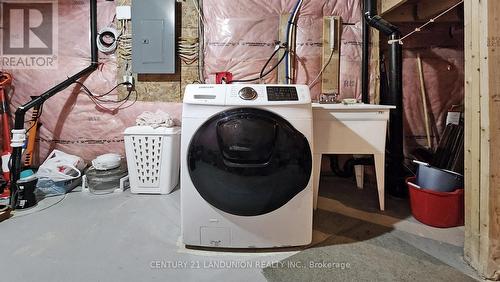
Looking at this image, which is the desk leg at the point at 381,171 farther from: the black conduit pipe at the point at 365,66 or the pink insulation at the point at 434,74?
the pink insulation at the point at 434,74

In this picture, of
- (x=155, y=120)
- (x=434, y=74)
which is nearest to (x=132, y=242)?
(x=155, y=120)

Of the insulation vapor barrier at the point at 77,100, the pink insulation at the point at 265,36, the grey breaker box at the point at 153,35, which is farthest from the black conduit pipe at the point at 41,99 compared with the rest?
the pink insulation at the point at 265,36

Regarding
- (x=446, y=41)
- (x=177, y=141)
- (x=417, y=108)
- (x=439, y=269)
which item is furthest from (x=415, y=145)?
(x=177, y=141)

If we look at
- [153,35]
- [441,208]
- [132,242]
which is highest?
[153,35]

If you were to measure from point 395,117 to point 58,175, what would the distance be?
9.04 feet

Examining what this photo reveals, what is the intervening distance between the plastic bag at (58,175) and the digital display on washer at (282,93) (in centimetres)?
189

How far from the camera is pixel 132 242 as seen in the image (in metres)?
1.36

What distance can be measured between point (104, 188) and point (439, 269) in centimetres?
228

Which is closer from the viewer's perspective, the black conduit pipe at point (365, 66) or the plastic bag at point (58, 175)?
the plastic bag at point (58, 175)

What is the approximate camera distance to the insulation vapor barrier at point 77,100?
7.82ft

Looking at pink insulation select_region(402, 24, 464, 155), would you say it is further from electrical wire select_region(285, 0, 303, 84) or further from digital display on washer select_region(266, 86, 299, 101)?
digital display on washer select_region(266, 86, 299, 101)

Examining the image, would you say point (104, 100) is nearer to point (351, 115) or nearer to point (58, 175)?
point (58, 175)

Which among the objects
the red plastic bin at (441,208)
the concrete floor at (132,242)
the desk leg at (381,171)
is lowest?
the concrete floor at (132,242)

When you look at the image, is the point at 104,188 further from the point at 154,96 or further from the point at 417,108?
the point at 417,108
